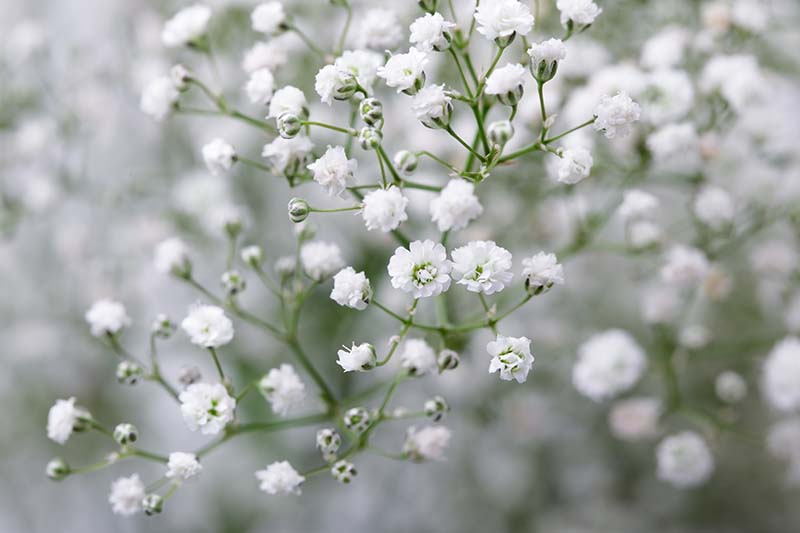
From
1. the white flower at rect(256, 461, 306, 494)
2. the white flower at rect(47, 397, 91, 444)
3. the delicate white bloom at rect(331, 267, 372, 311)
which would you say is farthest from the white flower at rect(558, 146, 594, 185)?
the white flower at rect(47, 397, 91, 444)

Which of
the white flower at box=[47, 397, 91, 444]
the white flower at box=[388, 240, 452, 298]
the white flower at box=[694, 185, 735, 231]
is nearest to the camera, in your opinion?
the white flower at box=[388, 240, 452, 298]

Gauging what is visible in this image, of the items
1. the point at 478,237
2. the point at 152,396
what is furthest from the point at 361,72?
the point at 152,396

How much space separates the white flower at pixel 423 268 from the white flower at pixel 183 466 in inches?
6.5

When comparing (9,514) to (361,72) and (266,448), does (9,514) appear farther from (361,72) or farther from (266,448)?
(361,72)

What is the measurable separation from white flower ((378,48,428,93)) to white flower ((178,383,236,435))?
0.67ft

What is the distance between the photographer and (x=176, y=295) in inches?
42.6

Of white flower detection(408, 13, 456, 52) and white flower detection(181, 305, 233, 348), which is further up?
white flower detection(408, 13, 456, 52)

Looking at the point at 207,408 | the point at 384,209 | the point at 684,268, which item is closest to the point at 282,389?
the point at 207,408

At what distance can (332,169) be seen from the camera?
1.50 feet

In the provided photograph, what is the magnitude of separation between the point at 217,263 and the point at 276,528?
13.6 inches

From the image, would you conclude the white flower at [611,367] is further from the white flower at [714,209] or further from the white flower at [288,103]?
the white flower at [288,103]

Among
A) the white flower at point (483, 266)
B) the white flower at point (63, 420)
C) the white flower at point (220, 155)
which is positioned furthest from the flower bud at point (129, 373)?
the white flower at point (483, 266)

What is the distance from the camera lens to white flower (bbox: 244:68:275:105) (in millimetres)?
527

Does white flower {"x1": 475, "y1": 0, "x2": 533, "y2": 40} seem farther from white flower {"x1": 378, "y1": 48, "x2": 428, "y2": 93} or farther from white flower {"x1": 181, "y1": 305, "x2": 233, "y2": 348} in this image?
white flower {"x1": 181, "y1": 305, "x2": 233, "y2": 348}
